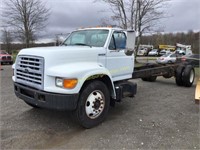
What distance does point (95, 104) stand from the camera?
436 cm

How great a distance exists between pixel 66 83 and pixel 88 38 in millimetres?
1947

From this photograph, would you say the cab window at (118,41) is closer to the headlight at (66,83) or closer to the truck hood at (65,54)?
the truck hood at (65,54)

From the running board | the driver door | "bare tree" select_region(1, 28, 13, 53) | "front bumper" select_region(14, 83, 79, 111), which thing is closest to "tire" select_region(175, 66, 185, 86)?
the driver door

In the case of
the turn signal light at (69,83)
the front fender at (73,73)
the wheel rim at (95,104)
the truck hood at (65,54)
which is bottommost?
the wheel rim at (95,104)

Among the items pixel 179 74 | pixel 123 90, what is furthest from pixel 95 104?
pixel 179 74

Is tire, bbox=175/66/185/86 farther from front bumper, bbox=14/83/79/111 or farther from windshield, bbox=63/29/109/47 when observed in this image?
front bumper, bbox=14/83/79/111

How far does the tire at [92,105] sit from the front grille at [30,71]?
2.90 ft

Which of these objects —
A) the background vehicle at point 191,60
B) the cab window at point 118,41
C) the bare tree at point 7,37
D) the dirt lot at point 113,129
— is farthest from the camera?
the bare tree at point 7,37

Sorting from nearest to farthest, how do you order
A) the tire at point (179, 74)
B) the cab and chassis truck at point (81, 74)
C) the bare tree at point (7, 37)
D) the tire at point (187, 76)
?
the cab and chassis truck at point (81, 74)
the tire at point (187, 76)
the tire at point (179, 74)
the bare tree at point (7, 37)

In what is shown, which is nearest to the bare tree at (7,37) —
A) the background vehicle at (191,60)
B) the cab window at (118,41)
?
the background vehicle at (191,60)

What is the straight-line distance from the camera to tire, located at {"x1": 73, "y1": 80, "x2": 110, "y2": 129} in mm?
4031

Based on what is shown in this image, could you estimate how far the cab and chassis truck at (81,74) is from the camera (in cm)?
373

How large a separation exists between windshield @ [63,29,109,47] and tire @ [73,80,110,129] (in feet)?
3.83

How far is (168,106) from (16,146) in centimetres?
434
